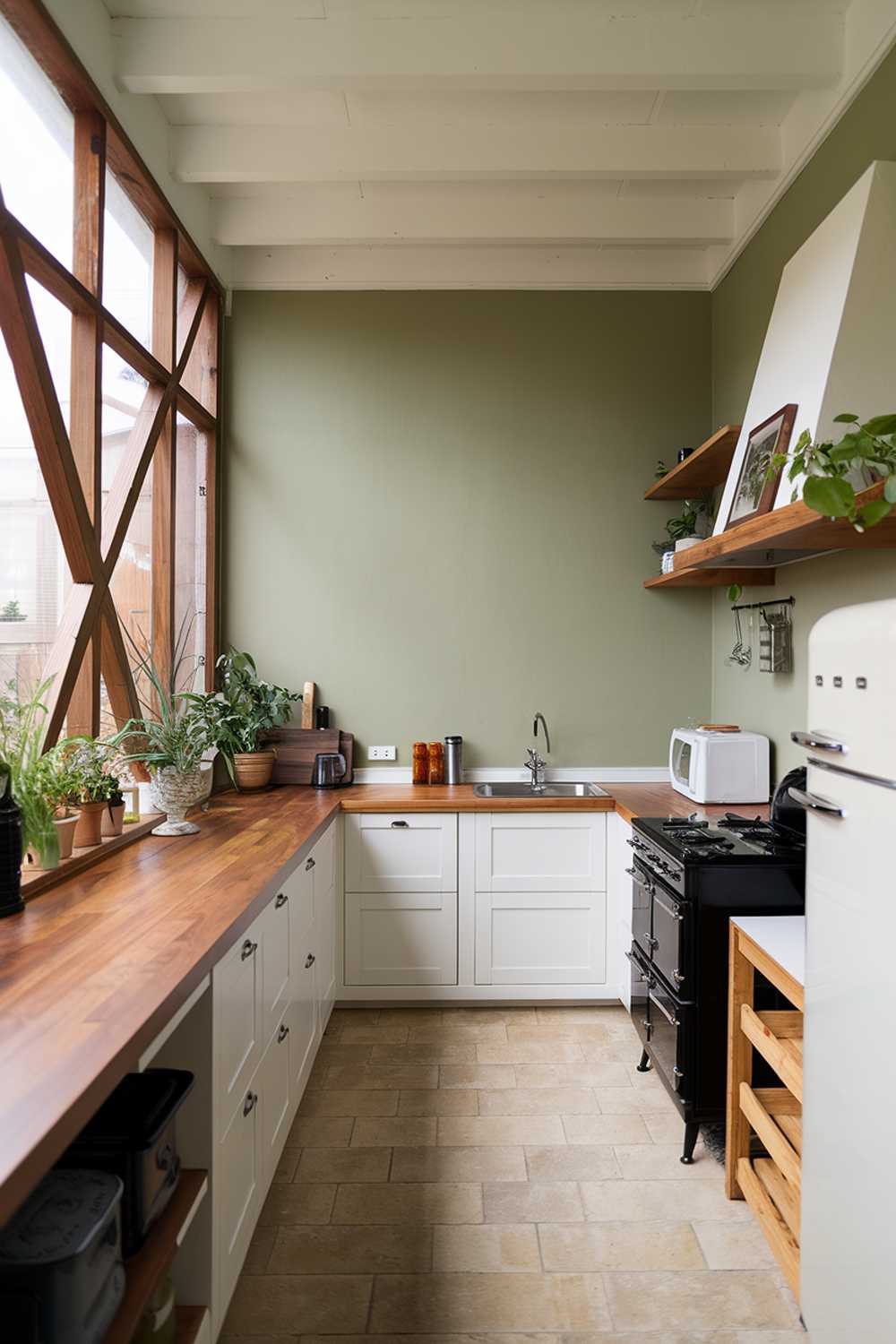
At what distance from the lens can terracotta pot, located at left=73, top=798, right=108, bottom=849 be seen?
2273 mm

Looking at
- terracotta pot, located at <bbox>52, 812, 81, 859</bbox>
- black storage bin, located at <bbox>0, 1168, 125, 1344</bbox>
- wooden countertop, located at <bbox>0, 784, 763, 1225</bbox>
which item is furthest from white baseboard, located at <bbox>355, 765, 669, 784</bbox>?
black storage bin, located at <bbox>0, 1168, 125, 1344</bbox>

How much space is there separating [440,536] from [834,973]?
9.06ft

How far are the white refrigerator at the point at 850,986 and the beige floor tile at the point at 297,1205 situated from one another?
3.78ft

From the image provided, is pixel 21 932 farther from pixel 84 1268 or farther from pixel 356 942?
pixel 356 942

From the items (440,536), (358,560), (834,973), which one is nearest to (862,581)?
(834,973)

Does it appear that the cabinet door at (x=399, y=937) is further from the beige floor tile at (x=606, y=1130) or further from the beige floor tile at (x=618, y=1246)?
the beige floor tile at (x=618, y=1246)

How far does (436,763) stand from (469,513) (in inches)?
47.0

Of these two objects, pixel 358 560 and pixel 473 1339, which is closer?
pixel 473 1339

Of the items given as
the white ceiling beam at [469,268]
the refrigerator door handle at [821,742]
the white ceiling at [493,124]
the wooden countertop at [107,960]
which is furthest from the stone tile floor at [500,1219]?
the white ceiling beam at [469,268]

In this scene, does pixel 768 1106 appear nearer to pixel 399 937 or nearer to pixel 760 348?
pixel 399 937

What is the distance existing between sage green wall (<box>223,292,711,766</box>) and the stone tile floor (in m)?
1.50

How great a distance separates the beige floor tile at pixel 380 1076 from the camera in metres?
2.79

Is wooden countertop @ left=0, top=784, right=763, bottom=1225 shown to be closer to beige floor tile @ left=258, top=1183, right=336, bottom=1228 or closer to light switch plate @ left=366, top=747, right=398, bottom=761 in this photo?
beige floor tile @ left=258, top=1183, right=336, bottom=1228

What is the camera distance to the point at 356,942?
3373mm
